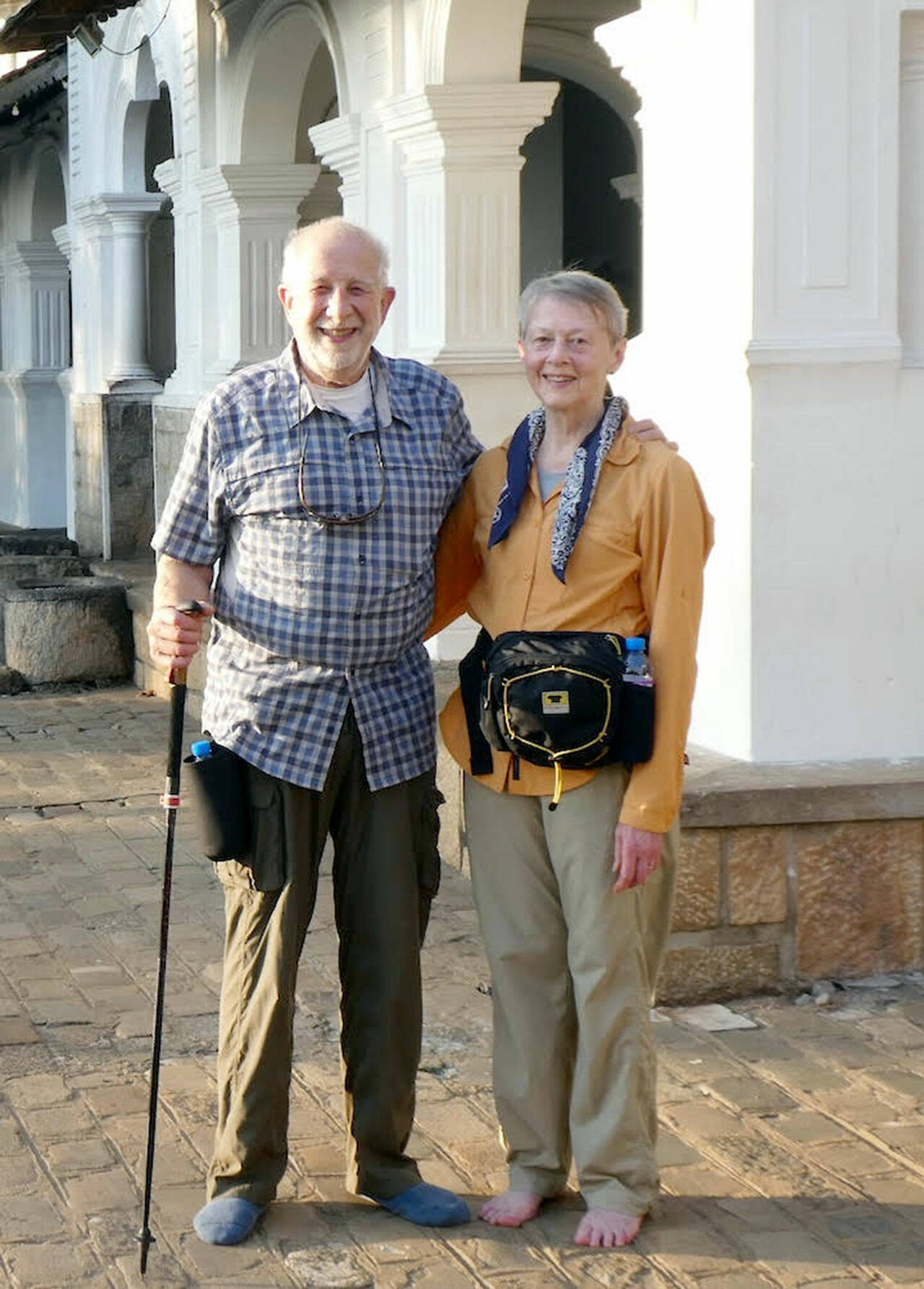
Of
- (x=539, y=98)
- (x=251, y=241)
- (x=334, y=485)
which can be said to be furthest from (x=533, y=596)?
(x=251, y=241)

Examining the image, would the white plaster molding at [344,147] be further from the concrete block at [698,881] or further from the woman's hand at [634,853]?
the woman's hand at [634,853]

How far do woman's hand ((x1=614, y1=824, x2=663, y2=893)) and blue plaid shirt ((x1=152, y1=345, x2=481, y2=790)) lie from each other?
0.44m

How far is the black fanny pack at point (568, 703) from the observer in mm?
3734

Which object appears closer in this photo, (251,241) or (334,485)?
(334,485)

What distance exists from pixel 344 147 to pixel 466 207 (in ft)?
3.71

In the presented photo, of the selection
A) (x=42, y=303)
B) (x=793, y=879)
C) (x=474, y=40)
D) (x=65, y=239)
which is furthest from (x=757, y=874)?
(x=42, y=303)

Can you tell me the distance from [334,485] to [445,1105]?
5.31ft

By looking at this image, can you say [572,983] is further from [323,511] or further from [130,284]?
[130,284]

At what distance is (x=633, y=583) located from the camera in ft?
12.6

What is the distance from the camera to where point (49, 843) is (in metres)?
7.60

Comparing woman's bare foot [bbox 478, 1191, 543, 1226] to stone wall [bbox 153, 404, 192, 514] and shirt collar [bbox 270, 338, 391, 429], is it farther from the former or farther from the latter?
stone wall [bbox 153, 404, 192, 514]

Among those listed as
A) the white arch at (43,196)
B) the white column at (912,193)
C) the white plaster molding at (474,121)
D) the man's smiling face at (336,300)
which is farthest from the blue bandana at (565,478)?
the white arch at (43,196)

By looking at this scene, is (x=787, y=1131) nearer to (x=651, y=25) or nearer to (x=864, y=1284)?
(x=864, y=1284)

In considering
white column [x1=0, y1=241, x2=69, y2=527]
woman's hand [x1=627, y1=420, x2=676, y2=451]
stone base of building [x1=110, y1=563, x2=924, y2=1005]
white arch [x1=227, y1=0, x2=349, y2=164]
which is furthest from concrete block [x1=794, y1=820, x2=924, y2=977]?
white column [x1=0, y1=241, x2=69, y2=527]
